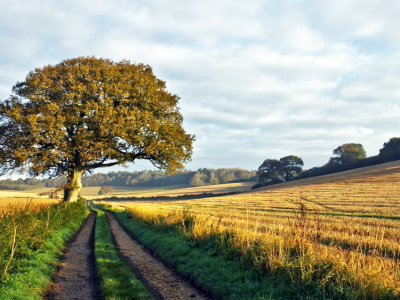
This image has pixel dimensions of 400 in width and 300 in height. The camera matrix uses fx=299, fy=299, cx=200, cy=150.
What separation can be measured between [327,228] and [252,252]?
350 inches

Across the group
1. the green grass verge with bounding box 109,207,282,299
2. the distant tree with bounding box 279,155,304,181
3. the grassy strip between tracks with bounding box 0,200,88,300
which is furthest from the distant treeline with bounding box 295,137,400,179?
the grassy strip between tracks with bounding box 0,200,88,300

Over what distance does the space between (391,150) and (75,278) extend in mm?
98170

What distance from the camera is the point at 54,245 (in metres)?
12.1

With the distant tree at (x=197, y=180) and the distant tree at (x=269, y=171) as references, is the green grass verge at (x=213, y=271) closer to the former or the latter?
the distant tree at (x=269, y=171)

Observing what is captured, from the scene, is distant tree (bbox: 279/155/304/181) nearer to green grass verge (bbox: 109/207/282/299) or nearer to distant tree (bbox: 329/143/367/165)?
distant tree (bbox: 329/143/367/165)

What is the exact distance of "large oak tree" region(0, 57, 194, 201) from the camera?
24609 millimetres

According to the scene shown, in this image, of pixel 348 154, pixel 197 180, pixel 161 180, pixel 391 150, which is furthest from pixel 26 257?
pixel 161 180

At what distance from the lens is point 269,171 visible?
100m

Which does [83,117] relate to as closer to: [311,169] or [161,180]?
[311,169]

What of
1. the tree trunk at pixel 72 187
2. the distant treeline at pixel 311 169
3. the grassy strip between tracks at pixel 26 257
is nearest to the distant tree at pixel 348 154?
the distant treeline at pixel 311 169

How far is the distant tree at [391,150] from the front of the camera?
277 ft

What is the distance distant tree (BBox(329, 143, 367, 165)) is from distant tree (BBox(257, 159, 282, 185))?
1750 centimetres

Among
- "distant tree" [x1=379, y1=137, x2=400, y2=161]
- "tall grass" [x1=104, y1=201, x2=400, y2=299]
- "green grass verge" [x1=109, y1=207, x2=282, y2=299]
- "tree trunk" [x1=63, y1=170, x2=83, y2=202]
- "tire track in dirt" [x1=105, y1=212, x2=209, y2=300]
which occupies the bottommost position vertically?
"tire track in dirt" [x1=105, y1=212, x2=209, y2=300]

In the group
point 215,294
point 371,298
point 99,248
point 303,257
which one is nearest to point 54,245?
point 99,248
